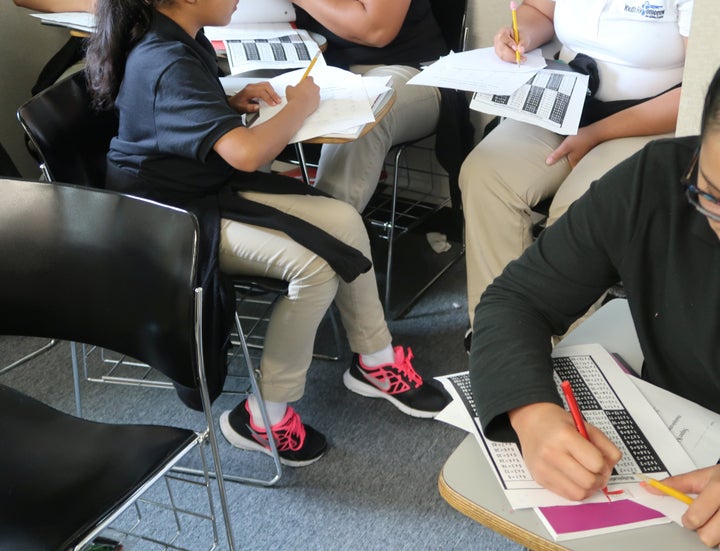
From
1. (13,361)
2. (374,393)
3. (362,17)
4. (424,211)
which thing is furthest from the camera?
(424,211)

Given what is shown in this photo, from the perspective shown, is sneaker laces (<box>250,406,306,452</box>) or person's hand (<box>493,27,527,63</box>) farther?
person's hand (<box>493,27,527,63</box>)

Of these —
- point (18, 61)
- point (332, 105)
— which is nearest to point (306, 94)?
point (332, 105)

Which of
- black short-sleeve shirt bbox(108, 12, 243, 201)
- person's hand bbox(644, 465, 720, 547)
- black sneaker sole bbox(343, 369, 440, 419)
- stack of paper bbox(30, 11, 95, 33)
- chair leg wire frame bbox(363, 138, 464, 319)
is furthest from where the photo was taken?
chair leg wire frame bbox(363, 138, 464, 319)

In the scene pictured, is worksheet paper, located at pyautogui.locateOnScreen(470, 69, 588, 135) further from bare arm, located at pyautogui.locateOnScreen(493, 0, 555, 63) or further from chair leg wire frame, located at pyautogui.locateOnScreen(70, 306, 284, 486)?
chair leg wire frame, located at pyautogui.locateOnScreen(70, 306, 284, 486)

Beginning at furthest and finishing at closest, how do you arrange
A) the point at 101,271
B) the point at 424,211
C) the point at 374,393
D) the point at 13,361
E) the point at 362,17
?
the point at 424,211 → the point at 13,361 → the point at 362,17 → the point at 374,393 → the point at 101,271

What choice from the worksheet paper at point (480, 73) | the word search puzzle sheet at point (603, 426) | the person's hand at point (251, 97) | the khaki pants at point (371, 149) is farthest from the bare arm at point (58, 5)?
the word search puzzle sheet at point (603, 426)

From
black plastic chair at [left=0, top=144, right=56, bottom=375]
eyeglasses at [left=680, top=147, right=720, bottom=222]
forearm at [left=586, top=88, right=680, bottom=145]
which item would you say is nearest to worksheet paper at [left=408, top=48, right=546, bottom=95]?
forearm at [left=586, top=88, right=680, bottom=145]

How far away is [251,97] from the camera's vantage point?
1890 mm

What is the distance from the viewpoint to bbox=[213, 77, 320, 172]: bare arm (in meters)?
1.60

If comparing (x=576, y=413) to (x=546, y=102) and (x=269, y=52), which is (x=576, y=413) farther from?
(x=269, y=52)

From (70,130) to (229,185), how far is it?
389mm

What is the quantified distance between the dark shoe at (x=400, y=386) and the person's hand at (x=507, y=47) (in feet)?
2.71

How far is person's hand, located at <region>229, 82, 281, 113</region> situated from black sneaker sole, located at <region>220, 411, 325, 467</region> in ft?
2.57

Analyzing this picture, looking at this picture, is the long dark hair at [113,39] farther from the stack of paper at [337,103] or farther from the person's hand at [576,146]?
the person's hand at [576,146]
